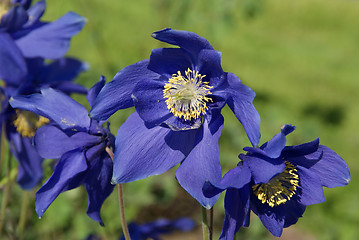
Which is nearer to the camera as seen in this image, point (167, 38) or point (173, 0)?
point (167, 38)

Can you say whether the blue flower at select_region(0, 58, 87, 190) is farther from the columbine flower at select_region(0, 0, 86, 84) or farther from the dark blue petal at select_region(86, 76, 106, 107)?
the dark blue petal at select_region(86, 76, 106, 107)

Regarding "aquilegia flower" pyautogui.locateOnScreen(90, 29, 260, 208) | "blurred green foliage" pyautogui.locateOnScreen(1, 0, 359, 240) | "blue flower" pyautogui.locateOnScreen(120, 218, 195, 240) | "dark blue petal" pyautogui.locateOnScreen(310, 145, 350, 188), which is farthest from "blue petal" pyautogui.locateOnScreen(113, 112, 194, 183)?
"blurred green foliage" pyautogui.locateOnScreen(1, 0, 359, 240)

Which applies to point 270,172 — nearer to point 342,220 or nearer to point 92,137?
point 92,137

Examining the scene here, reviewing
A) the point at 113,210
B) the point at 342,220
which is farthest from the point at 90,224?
the point at 342,220

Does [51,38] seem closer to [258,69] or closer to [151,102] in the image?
[151,102]

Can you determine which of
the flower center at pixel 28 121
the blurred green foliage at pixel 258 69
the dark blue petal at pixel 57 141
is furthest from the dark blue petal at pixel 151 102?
the blurred green foliage at pixel 258 69
